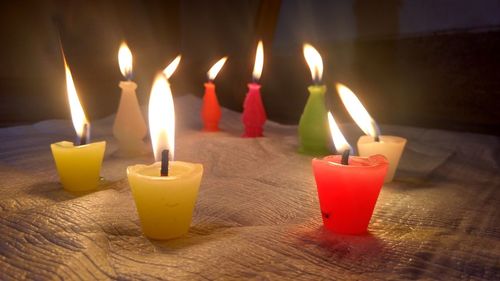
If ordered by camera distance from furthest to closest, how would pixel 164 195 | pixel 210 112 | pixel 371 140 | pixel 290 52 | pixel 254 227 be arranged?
pixel 290 52 → pixel 210 112 → pixel 371 140 → pixel 254 227 → pixel 164 195

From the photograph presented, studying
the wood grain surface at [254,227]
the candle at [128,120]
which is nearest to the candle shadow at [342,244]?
the wood grain surface at [254,227]

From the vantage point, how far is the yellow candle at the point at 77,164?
1.62 metres

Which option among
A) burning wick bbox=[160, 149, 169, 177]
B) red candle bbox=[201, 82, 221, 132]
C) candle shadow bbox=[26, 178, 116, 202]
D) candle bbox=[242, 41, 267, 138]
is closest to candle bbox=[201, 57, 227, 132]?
red candle bbox=[201, 82, 221, 132]

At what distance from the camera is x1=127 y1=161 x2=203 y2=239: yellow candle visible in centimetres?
121

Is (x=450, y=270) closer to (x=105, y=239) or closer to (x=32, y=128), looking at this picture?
(x=105, y=239)

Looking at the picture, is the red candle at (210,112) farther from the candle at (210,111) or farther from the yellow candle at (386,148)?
the yellow candle at (386,148)

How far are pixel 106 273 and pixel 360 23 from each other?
105 inches

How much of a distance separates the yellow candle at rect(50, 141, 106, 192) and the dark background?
1.59 m

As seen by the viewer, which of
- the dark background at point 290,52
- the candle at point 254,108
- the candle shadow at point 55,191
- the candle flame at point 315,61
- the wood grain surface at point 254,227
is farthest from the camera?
the dark background at point 290,52

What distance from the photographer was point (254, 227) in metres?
1.32

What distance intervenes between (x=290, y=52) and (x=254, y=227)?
2.45m

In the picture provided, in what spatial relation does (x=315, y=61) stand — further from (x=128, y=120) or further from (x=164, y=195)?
(x=164, y=195)

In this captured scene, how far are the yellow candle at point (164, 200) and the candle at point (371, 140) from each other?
740 mm

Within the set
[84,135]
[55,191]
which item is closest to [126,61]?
[84,135]
